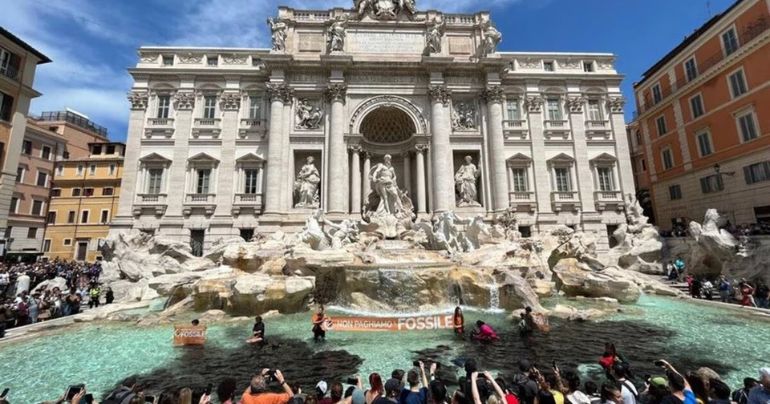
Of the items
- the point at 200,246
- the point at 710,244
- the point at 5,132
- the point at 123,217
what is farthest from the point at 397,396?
the point at 5,132

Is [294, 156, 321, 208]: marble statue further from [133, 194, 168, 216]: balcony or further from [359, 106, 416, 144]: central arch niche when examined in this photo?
[133, 194, 168, 216]: balcony

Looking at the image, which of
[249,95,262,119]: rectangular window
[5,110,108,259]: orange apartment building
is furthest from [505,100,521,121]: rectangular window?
[5,110,108,259]: orange apartment building

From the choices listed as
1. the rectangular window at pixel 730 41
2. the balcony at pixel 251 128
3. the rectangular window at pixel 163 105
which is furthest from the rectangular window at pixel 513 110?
the rectangular window at pixel 163 105

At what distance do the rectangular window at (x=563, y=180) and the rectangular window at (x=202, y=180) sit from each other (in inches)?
990

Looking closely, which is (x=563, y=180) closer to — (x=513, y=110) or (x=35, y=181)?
(x=513, y=110)

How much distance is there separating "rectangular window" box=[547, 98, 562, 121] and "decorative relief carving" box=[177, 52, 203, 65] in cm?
2677

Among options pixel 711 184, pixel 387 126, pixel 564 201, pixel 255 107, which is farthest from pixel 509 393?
pixel 711 184

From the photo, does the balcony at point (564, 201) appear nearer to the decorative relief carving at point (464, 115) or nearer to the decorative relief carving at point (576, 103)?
the decorative relief carving at point (576, 103)

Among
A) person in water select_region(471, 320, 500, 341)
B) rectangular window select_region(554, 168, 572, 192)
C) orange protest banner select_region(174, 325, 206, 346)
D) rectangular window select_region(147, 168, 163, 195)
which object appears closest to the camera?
person in water select_region(471, 320, 500, 341)

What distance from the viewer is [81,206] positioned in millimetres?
34656

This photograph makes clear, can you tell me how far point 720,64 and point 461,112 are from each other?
16949 millimetres

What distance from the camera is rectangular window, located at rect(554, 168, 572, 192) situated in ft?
82.1

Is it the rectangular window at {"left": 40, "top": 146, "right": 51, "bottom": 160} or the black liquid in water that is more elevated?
the rectangular window at {"left": 40, "top": 146, "right": 51, "bottom": 160}

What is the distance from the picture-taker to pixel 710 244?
52.3 ft
